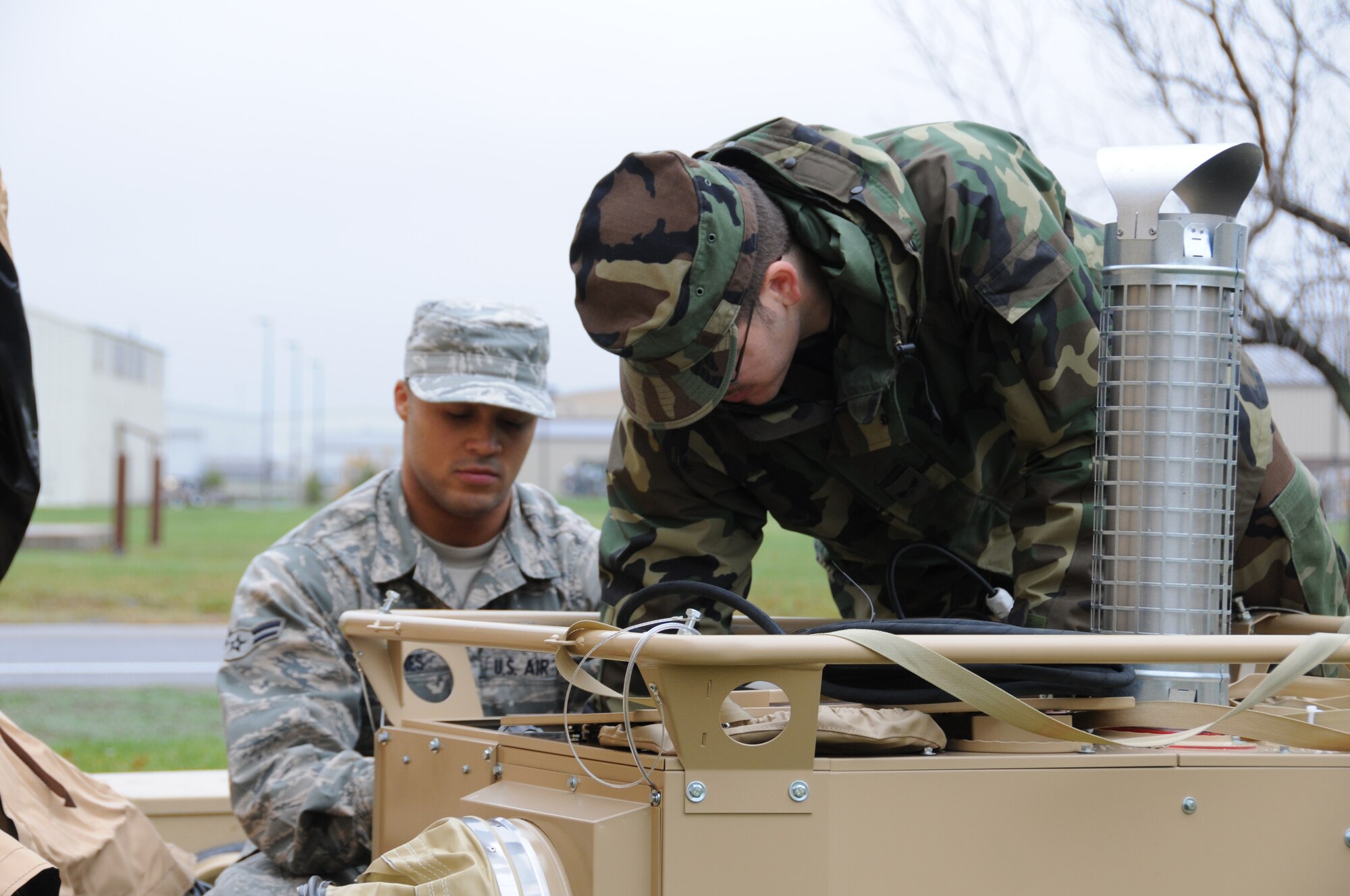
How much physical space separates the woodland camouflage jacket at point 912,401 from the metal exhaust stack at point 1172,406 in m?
0.17

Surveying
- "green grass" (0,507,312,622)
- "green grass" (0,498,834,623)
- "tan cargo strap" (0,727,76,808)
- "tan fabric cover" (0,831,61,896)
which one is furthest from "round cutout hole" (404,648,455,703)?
"green grass" (0,507,312,622)

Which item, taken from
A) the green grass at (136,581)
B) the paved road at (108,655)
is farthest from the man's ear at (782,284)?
the green grass at (136,581)

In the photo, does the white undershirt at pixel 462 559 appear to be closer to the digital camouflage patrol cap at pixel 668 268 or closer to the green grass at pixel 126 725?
the digital camouflage patrol cap at pixel 668 268

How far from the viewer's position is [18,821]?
2.31 metres

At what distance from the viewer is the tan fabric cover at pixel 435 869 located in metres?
1.40

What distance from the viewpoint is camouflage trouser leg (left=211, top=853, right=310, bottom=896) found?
8.36ft

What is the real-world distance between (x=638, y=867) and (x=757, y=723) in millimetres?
198

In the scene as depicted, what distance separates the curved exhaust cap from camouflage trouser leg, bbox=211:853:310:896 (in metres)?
1.82

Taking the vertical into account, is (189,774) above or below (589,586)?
below

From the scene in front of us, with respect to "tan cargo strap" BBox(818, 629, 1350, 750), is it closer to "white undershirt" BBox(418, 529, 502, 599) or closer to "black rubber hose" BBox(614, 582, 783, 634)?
"black rubber hose" BBox(614, 582, 783, 634)

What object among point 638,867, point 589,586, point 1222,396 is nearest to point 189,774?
point 589,586

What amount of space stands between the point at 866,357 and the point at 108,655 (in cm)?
948

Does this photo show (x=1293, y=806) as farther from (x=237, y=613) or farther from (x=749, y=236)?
(x=237, y=613)

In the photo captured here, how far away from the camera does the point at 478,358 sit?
318 cm
